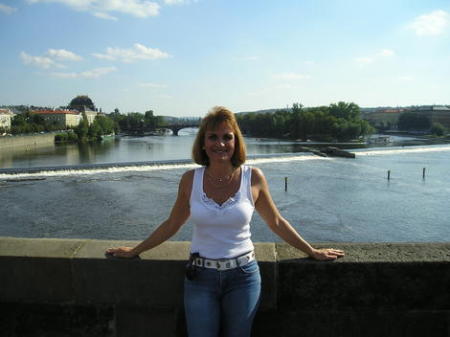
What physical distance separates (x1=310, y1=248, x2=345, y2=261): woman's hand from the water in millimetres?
17235

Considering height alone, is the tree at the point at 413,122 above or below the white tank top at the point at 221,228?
above

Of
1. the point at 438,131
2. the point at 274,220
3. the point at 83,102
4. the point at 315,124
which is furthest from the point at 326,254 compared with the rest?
the point at 83,102

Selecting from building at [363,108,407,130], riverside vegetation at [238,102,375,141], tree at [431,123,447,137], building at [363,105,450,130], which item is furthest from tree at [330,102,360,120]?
building at [363,108,407,130]

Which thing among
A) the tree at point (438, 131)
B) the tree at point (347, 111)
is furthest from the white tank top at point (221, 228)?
the tree at point (438, 131)

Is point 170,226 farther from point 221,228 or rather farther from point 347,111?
point 347,111

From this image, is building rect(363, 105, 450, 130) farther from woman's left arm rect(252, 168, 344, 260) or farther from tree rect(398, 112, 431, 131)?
woman's left arm rect(252, 168, 344, 260)

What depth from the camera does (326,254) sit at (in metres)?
2.23

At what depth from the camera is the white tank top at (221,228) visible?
2070 mm

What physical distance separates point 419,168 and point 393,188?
→ 14.7 meters

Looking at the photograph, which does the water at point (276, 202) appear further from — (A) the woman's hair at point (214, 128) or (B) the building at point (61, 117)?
(B) the building at point (61, 117)

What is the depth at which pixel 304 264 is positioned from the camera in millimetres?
2240

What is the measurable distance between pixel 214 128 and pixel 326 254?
34.9 inches

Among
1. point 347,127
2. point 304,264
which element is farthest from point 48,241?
point 347,127

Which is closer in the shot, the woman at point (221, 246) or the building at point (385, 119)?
the woman at point (221, 246)
